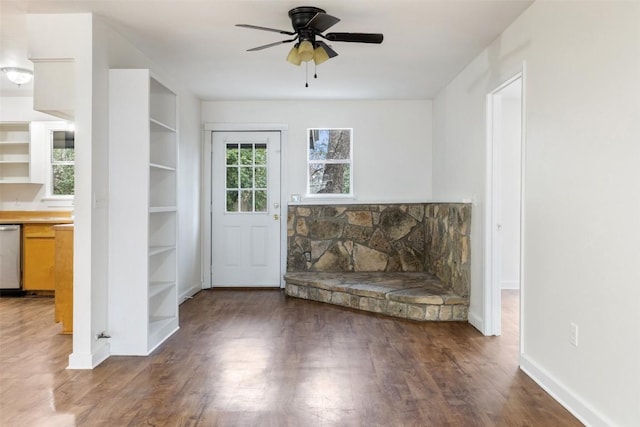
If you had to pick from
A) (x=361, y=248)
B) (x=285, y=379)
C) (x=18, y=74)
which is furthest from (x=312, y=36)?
(x=361, y=248)

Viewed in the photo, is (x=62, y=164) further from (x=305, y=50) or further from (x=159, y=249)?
(x=305, y=50)

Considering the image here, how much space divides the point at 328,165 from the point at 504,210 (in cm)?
255

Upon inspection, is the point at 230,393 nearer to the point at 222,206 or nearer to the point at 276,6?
the point at 276,6

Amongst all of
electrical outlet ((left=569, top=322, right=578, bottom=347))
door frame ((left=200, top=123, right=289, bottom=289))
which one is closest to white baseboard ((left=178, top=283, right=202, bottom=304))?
door frame ((left=200, top=123, right=289, bottom=289))

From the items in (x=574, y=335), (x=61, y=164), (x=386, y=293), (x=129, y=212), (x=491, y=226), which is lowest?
(x=386, y=293)

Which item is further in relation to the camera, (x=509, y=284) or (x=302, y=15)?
(x=509, y=284)

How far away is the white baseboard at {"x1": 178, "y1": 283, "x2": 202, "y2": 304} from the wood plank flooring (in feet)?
2.91

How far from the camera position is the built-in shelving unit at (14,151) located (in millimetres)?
6043

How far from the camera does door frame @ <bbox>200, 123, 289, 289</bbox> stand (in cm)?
613

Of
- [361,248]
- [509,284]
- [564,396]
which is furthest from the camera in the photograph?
[509,284]

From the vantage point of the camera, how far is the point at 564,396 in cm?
260

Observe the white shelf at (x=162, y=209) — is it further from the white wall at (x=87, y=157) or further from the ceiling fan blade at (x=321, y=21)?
the ceiling fan blade at (x=321, y=21)

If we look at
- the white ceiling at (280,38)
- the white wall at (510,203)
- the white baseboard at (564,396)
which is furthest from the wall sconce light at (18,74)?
the white wall at (510,203)

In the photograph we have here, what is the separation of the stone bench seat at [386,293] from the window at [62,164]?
3.26 meters
